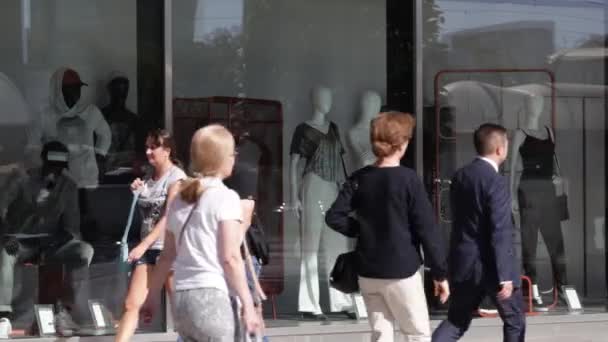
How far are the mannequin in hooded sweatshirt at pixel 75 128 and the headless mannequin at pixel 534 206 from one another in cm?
334

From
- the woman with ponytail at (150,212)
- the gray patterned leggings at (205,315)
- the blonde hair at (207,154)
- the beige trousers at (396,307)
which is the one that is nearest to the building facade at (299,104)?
the woman with ponytail at (150,212)

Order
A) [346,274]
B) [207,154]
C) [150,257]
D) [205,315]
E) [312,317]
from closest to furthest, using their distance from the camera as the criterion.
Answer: [205,315]
[207,154]
[346,274]
[150,257]
[312,317]

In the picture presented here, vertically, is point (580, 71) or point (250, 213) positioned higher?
point (580, 71)

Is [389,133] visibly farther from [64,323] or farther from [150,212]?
[64,323]

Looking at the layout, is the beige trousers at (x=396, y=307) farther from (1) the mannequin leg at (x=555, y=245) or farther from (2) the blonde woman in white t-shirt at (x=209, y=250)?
(1) the mannequin leg at (x=555, y=245)

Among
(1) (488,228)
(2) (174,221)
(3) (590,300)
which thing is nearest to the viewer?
(2) (174,221)

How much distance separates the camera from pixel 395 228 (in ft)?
21.7

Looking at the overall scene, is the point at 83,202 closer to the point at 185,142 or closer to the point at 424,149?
the point at 185,142

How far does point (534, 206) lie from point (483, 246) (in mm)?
3115

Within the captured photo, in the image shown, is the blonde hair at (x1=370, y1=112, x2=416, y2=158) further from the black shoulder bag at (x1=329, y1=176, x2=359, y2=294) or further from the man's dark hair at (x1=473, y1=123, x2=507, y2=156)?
the man's dark hair at (x1=473, y1=123, x2=507, y2=156)

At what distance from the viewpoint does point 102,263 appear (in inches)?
356

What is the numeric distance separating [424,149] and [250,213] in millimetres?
2639

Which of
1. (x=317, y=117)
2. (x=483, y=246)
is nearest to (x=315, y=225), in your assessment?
(x=317, y=117)

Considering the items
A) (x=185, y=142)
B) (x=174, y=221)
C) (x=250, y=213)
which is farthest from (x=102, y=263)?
(x=174, y=221)
